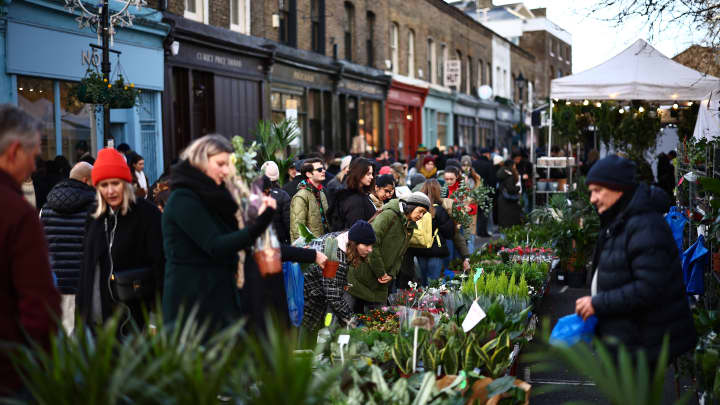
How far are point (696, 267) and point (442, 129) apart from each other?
29784 millimetres

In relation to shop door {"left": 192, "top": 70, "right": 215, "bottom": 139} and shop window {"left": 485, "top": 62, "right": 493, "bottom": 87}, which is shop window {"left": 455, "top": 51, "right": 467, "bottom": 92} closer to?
shop window {"left": 485, "top": 62, "right": 493, "bottom": 87}

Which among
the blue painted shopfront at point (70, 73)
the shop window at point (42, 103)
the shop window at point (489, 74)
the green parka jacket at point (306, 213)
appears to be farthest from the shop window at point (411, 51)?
the green parka jacket at point (306, 213)

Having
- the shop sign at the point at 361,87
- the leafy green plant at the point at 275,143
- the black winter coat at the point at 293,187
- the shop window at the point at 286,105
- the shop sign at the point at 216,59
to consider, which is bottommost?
the black winter coat at the point at 293,187

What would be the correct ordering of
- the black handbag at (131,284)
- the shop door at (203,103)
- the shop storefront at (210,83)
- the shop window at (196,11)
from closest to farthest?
the black handbag at (131,284), the shop storefront at (210,83), the shop window at (196,11), the shop door at (203,103)

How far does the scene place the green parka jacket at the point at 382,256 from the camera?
7133mm

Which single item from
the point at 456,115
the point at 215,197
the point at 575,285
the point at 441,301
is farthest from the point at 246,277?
the point at 456,115

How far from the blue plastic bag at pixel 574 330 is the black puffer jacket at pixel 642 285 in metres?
0.05

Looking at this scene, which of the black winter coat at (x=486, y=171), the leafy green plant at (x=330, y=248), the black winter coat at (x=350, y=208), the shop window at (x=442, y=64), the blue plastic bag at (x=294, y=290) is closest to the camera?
the leafy green plant at (x=330, y=248)

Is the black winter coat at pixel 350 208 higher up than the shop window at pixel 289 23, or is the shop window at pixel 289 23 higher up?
the shop window at pixel 289 23

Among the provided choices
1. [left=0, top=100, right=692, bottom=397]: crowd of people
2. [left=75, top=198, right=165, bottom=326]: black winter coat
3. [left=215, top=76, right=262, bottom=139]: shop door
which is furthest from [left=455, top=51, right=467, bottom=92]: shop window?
[left=75, top=198, right=165, bottom=326]: black winter coat

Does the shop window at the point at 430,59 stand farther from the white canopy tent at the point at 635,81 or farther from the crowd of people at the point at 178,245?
the crowd of people at the point at 178,245

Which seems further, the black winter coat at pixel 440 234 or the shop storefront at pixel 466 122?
the shop storefront at pixel 466 122

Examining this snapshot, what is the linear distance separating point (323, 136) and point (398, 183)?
34.8 ft

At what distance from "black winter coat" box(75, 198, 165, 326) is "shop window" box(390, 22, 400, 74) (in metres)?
25.5
